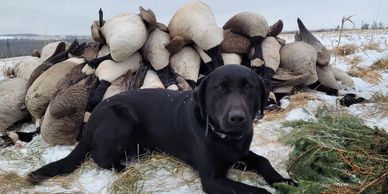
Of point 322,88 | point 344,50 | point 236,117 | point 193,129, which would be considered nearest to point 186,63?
point 322,88

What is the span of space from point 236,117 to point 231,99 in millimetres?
201

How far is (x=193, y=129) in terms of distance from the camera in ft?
13.4

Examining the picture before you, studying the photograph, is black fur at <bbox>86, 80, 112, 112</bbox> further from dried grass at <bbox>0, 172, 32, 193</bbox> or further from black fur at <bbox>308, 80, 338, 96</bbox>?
black fur at <bbox>308, 80, 338, 96</bbox>

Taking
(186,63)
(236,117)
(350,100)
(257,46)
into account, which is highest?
(236,117)

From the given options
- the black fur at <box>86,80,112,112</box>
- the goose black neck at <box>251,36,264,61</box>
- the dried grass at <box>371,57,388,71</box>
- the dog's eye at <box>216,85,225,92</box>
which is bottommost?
the dried grass at <box>371,57,388,71</box>

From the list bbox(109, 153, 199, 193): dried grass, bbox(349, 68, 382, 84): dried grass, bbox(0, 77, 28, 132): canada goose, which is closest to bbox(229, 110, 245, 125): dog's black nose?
bbox(109, 153, 199, 193): dried grass

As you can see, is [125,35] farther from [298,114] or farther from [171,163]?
[298,114]

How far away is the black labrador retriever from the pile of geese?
1.09 metres

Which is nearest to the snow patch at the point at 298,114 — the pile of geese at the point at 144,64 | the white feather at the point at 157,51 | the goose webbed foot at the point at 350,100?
the pile of geese at the point at 144,64

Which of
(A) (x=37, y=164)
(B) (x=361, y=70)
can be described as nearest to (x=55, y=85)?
(A) (x=37, y=164)

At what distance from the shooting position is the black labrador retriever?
3652mm

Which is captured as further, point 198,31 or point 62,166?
point 198,31

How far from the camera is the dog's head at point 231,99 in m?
3.53

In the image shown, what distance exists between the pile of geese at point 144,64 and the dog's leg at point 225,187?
226 cm
